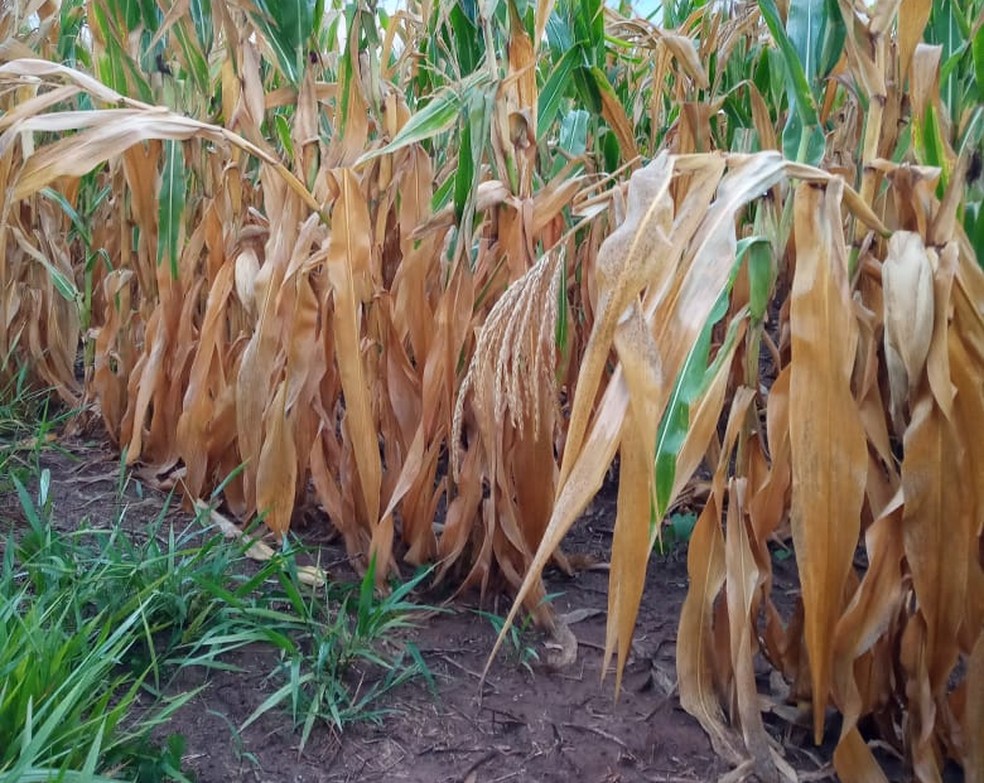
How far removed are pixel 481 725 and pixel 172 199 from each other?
2.88 feet

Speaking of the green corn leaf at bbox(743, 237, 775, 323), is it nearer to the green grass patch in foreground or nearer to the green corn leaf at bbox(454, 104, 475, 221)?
the green corn leaf at bbox(454, 104, 475, 221)

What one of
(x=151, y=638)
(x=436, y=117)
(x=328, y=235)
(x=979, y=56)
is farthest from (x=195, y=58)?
(x=979, y=56)

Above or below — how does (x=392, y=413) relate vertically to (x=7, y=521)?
above

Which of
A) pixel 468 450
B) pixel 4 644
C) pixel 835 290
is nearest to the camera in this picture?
pixel 835 290

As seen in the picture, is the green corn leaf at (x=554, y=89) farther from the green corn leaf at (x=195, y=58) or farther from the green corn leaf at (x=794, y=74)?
the green corn leaf at (x=195, y=58)

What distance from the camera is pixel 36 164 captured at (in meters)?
0.95

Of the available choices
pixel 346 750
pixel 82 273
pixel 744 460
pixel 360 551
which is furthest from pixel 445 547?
pixel 82 273

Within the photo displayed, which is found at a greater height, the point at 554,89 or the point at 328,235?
the point at 554,89

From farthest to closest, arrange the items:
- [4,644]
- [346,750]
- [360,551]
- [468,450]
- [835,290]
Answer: [360,551], [468,450], [346,750], [4,644], [835,290]

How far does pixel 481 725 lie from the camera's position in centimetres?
108

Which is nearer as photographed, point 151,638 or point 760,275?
point 760,275

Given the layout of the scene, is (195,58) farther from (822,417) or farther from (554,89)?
(822,417)

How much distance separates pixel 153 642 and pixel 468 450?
1.52ft

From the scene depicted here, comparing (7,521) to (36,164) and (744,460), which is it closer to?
(36,164)
